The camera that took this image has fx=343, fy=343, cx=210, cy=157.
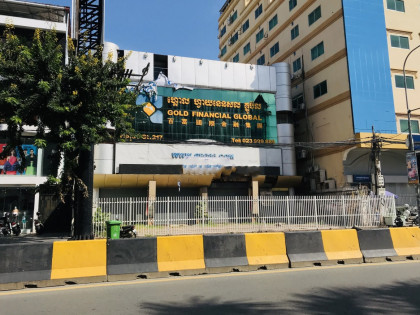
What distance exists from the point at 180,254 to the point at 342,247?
4.29 m

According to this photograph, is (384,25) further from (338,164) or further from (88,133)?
(88,133)

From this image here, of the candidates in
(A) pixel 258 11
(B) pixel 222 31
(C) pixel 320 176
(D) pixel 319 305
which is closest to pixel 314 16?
(A) pixel 258 11

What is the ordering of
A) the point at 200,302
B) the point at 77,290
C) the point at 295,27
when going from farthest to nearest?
the point at 295,27 → the point at 77,290 → the point at 200,302

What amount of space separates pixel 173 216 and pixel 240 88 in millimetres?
15014

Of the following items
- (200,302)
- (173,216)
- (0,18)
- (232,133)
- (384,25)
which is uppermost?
(384,25)

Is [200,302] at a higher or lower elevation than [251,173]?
lower

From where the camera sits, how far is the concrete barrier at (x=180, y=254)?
299 inches

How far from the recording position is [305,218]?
1770 centimetres

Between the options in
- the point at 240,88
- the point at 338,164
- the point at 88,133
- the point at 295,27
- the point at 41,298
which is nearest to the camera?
the point at 41,298

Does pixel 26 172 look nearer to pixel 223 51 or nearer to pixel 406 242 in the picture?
pixel 406 242

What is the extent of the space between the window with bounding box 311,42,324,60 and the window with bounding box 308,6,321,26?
94.2 inches

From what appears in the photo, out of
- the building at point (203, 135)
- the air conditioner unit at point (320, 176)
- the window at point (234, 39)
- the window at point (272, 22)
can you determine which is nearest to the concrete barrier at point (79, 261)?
Result: the building at point (203, 135)

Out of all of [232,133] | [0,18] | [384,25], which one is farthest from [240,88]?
[0,18]

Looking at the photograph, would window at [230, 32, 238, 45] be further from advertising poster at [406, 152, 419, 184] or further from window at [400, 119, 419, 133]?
advertising poster at [406, 152, 419, 184]
